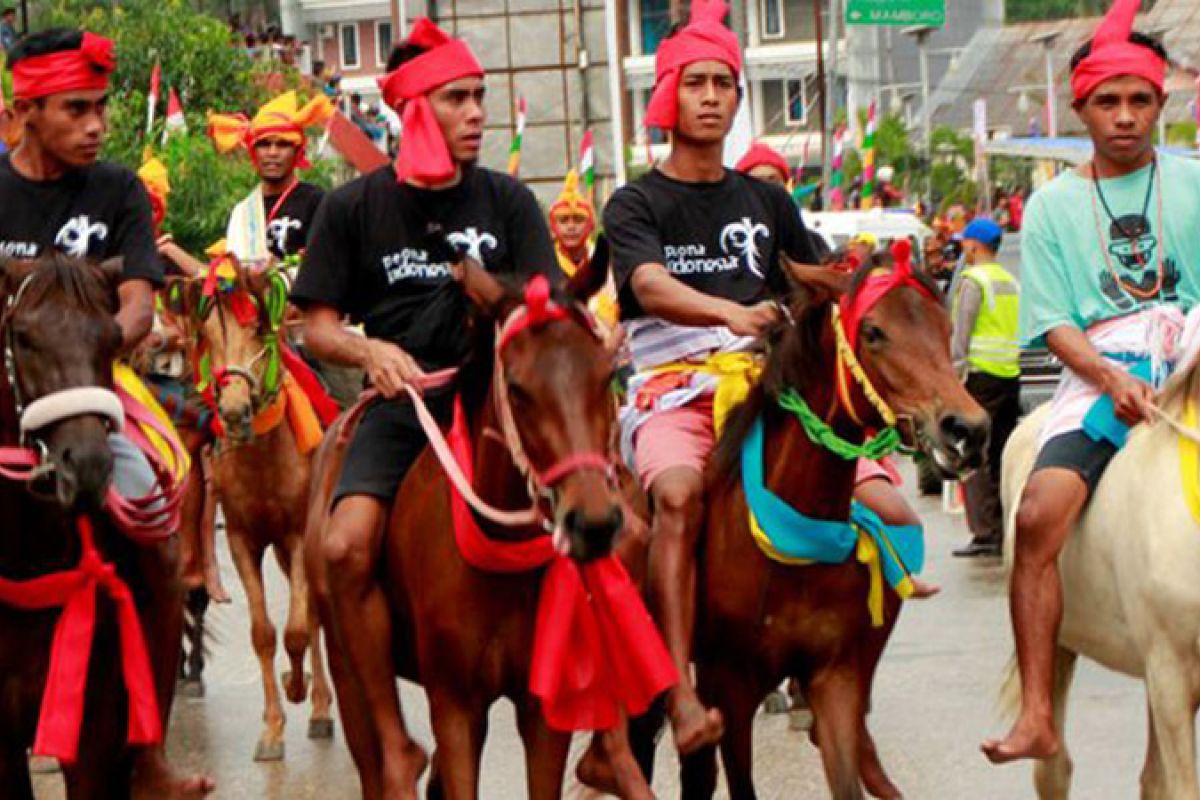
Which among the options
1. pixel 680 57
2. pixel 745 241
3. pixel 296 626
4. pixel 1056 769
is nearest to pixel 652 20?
pixel 296 626

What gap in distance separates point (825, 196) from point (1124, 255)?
40725 mm

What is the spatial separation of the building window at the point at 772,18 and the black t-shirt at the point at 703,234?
308 ft

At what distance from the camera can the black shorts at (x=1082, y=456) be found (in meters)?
9.13

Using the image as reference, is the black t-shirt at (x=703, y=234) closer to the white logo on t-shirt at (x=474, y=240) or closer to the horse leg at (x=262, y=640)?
the white logo on t-shirt at (x=474, y=240)

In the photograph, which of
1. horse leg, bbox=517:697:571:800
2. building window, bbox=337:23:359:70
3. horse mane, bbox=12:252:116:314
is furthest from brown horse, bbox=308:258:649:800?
building window, bbox=337:23:359:70

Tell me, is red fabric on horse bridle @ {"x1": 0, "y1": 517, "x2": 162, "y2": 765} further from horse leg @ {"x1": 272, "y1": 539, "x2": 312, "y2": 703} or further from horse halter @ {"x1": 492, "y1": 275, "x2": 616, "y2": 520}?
horse leg @ {"x1": 272, "y1": 539, "x2": 312, "y2": 703}

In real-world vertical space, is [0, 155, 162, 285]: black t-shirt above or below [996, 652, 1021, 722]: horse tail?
above

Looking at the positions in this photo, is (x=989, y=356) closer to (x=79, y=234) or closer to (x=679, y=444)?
(x=679, y=444)

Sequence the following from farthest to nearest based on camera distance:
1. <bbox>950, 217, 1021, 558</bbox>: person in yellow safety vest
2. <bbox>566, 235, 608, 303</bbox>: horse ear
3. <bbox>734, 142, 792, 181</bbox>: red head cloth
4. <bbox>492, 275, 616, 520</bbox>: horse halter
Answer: <bbox>950, 217, 1021, 558</bbox>: person in yellow safety vest < <bbox>734, 142, 792, 181</bbox>: red head cloth < <bbox>566, 235, 608, 303</bbox>: horse ear < <bbox>492, 275, 616, 520</bbox>: horse halter

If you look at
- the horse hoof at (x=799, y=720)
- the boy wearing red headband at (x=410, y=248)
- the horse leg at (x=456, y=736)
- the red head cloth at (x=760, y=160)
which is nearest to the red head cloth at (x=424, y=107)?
the boy wearing red headband at (x=410, y=248)

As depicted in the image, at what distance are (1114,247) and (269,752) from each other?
16.4 ft

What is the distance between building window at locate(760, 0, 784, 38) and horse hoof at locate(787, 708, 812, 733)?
91333 millimetres

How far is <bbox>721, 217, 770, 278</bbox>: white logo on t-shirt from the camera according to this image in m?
9.73

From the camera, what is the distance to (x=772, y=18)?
103375 mm
